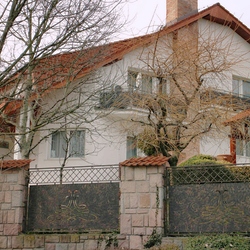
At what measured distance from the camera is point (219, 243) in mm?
5859

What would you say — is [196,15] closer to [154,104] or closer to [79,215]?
[154,104]

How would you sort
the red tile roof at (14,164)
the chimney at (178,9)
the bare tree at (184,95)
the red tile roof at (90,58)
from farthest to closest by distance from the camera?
the chimney at (178,9)
the bare tree at (184,95)
the red tile roof at (90,58)
the red tile roof at (14,164)

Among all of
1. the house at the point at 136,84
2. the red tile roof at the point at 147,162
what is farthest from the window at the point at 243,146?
the red tile roof at the point at 147,162

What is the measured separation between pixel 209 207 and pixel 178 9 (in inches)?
473

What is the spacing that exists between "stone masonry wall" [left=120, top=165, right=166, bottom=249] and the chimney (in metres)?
10.9

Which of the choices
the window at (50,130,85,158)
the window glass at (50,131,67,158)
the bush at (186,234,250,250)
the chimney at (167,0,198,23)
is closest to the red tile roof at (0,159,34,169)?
the bush at (186,234,250,250)

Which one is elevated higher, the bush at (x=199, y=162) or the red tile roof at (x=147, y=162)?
the bush at (x=199, y=162)

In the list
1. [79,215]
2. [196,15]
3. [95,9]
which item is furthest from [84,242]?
[196,15]

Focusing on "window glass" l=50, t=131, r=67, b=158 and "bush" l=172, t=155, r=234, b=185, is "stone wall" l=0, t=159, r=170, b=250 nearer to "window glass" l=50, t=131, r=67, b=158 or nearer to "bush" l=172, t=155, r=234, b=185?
"bush" l=172, t=155, r=234, b=185

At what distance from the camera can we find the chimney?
16.2 meters

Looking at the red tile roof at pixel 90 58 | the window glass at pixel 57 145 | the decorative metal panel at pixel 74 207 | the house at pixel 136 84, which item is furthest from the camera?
the window glass at pixel 57 145

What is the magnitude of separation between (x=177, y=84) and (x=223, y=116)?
1490 millimetres

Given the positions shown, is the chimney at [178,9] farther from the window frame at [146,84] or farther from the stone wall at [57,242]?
the stone wall at [57,242]

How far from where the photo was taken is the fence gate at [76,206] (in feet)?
23.4
